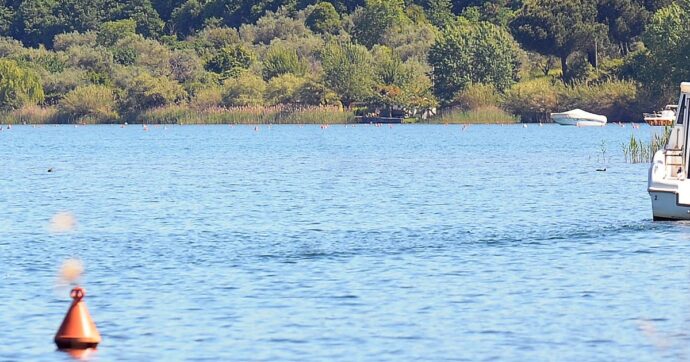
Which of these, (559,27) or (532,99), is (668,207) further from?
(559,27)

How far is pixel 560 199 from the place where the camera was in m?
52.9

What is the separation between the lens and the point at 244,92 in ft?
514

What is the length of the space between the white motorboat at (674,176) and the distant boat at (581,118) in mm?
94118

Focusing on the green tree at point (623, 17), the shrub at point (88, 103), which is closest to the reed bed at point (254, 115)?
the shrub at point (88, 103)

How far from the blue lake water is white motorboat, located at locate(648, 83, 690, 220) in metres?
0.50

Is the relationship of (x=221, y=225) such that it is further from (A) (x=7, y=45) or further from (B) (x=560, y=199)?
(A) (x=7, y=45)

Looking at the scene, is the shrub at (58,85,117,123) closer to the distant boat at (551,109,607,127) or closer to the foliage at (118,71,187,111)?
the foliage at (118,71,187,111)

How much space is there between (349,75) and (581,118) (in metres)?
26.6

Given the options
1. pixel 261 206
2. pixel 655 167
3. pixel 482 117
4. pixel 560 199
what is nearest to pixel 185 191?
pixel 261 206

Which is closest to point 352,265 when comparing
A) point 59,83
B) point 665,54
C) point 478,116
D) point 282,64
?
point 665,54

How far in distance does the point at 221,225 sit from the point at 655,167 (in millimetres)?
11598

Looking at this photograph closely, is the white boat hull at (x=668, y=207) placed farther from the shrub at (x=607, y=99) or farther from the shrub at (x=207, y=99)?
the shrub at (x=207, y=99)

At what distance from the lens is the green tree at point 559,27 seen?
489 ft

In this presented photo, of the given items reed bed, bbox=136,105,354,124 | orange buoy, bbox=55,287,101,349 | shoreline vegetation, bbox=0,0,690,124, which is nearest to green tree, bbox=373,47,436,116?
shoreline vegetation, bbox=0,0,690,124
